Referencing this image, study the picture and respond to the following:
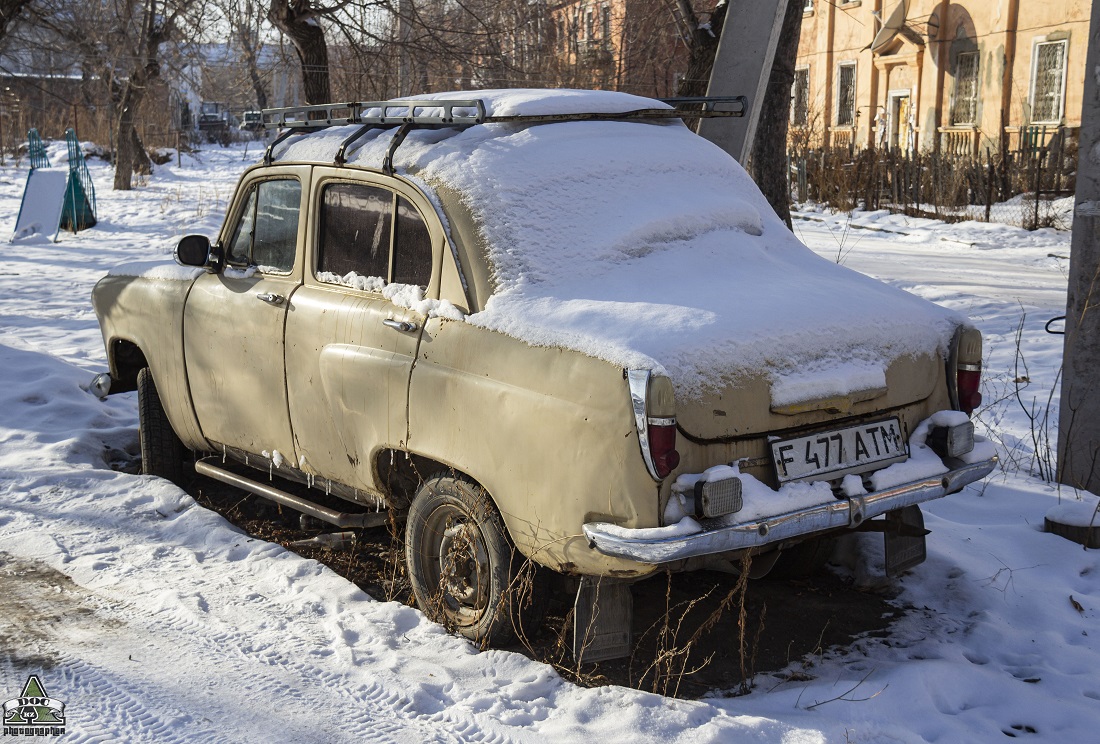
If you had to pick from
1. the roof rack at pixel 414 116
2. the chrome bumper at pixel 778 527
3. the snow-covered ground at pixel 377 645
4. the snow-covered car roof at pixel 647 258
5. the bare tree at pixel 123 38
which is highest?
the bare tree at pixel 123 38

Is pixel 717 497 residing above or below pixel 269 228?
below

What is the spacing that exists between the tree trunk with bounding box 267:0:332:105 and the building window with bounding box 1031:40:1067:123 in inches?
691

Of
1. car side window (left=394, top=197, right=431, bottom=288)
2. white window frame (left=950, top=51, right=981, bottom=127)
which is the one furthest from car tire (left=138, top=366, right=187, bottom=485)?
white window frame (left=950, top=51, right=981, bottom=127)

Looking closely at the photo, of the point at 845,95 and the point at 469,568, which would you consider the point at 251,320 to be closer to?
the point at 469,568

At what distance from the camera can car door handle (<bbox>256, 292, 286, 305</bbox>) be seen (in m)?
Result: 4.61

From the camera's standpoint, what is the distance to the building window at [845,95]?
30359 millimetres

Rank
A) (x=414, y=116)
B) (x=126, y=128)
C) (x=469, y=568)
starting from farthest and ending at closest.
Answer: (x=126, y=128) → (x=414, y=116) → (x=469, y=568)

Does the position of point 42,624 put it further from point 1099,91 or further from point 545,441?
point 1099,91

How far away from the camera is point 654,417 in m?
3.13

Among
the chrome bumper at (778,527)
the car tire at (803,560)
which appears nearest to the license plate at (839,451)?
the chrome bumper at (778,527)

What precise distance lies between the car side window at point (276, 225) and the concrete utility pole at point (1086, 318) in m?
3.73

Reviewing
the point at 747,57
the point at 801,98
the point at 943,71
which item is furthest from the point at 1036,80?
the point at 747,57

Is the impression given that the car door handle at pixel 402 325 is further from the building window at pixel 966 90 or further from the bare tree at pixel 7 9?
the building window at pixel 966 90

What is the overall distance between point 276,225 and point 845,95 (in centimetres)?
2856
